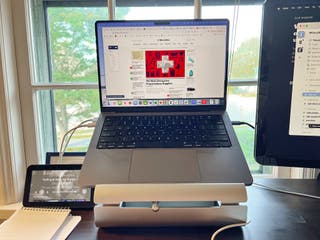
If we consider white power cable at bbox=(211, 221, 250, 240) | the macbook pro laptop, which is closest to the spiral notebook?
the macbook pro laptop

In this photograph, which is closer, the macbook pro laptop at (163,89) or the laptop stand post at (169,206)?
the laptop stand post at (169,206)

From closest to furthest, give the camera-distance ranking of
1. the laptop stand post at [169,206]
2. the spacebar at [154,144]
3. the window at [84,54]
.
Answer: the laptop stand post at [169,206] → the spacebar at [154,144] → the window at [84,54]

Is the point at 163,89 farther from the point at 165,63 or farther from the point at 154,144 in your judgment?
the point at 154,144

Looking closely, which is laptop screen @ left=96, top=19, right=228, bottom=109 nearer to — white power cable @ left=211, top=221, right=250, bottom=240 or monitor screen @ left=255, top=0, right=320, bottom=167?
monitor screen @ left=255, top=0, right=320, bottom=167

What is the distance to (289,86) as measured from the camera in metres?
0.68

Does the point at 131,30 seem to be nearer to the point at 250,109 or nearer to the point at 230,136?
the point at 230,136

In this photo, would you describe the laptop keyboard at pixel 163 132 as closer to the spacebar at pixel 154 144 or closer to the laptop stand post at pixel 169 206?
the spacebar at pixel 154 144

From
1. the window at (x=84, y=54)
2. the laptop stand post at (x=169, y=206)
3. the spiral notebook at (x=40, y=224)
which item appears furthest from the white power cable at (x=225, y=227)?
the window at (x=84, y=54)

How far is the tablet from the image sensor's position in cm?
72

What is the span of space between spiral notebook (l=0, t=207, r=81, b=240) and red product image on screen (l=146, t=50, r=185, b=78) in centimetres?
39

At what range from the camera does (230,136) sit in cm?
72

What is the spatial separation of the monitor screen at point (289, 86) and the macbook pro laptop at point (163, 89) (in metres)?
0.09

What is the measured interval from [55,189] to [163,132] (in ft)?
0.94

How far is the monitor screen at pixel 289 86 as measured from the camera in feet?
2.18
